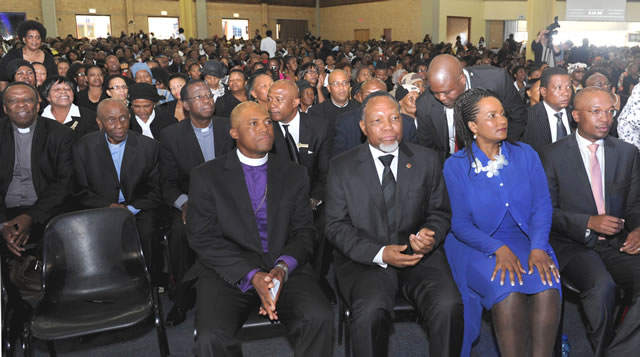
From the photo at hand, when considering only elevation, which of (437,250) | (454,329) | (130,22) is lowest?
(454,329)

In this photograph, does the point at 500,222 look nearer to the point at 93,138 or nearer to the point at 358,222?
the point at 358,222

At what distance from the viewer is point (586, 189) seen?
3521mm

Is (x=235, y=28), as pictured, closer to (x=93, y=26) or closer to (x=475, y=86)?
(x=93, y=26)

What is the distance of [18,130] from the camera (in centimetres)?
449

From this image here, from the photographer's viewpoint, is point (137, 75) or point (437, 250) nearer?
point (437, 250)

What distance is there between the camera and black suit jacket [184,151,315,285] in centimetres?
324

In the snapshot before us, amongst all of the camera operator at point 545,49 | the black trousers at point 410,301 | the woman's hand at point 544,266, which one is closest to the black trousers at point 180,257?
the black trousers at point 410,301

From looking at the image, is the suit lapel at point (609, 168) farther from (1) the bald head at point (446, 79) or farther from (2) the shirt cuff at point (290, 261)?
(2) the shirt cuff at point (290, 261)

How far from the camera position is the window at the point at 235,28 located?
101 feet

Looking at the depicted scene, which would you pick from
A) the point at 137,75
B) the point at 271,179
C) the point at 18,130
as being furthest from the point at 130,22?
the point at 271,179

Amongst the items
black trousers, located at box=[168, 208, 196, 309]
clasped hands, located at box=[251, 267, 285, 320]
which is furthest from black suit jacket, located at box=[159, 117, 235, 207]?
clasped hands, located at box=[251, 267, 285, 320]

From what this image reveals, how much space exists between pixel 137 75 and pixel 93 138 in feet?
11.5

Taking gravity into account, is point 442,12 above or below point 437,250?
above

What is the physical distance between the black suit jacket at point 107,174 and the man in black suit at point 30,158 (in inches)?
4.7
